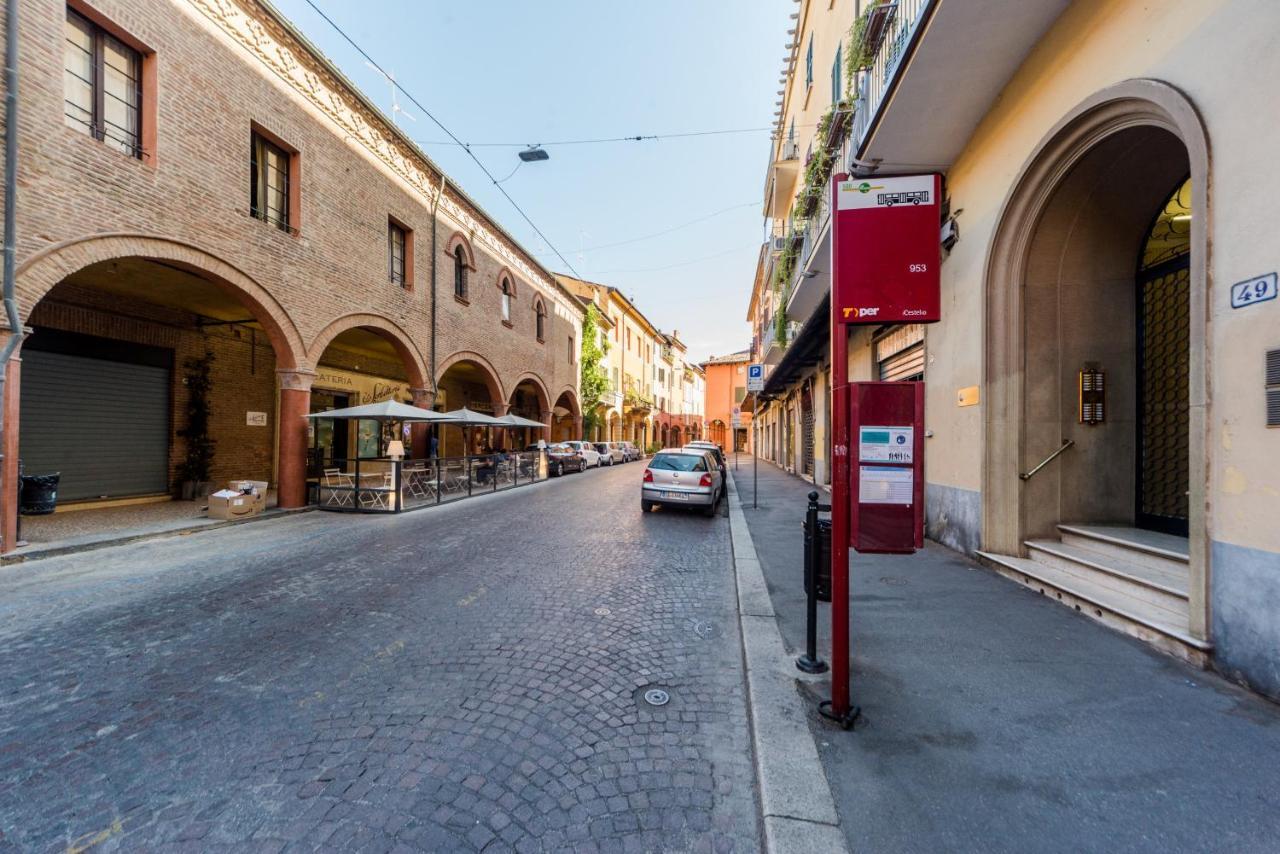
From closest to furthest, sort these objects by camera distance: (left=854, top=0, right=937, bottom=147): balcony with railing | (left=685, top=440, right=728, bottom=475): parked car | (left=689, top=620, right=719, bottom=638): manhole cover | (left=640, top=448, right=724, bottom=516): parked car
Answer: (left=689, top=620, right=719, bottom=638): manhole cover < (left=854, top=0, right=937, bottom=147): balcony with railing < (left=640, top=448, right=724, bottom=516): parked car < (left=685, top=440, right=728, bottom=475): parked car

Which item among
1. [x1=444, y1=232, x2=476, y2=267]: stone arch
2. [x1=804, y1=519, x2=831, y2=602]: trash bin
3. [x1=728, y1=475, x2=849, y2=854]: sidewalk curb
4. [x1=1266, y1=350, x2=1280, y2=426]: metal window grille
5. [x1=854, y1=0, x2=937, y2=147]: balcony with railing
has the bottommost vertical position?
[x1=728, y1=475, x2=849, y2=854]: sidewalk curb

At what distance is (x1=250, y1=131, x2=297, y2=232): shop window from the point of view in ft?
34.2

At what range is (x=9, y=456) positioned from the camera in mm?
6590

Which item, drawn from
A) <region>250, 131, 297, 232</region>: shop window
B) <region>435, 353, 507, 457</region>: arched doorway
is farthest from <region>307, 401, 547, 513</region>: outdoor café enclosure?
<region>250, 131, 297, 232</region>: shop window

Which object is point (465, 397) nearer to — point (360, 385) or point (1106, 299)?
point (360, 385)

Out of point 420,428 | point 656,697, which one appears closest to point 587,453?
point 420,428

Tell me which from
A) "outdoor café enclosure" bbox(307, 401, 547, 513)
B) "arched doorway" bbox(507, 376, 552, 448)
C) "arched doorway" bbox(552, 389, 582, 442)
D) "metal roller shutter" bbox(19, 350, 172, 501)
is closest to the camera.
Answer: "metal roller shutter" bbox(19, 350, 172, 501)

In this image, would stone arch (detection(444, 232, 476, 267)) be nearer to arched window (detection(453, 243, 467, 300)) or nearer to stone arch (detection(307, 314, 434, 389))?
arched window (detection(453, 243, 467, 300))

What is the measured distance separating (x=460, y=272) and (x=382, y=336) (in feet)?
15.1

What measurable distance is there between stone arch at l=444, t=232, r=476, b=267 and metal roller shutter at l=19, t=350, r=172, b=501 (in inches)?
314

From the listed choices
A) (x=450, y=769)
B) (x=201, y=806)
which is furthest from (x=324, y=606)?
(x=450, y=769)

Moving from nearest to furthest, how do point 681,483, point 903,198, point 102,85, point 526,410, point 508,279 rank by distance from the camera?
point 903,198 → point 102,85 → point 681,483 → point 508,279 → point 526,410

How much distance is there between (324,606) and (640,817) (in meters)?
3.93

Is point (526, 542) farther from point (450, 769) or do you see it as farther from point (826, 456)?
point (826, 456)
